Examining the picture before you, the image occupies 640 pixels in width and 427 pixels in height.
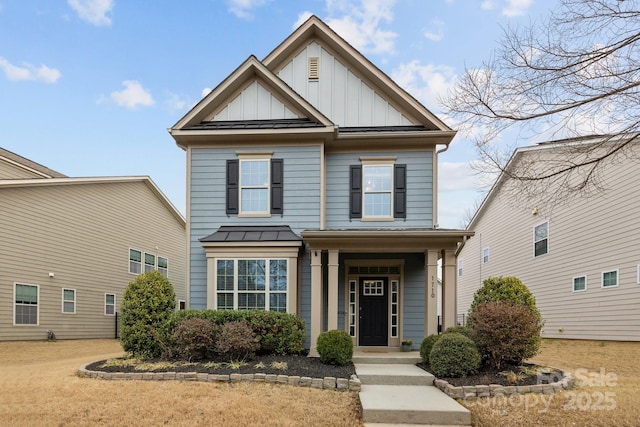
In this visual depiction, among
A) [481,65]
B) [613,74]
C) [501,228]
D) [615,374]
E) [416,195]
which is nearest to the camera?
[613,74]

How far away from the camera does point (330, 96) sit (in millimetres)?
12570

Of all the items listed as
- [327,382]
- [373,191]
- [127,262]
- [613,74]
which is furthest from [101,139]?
[613,74]

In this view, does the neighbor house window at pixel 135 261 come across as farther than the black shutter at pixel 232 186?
Yes

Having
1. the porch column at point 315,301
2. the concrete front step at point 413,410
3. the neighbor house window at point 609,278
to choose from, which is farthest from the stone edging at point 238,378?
the neighbor house window at point 609,278

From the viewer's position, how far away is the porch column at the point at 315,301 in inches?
407

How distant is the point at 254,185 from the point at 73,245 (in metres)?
9.63

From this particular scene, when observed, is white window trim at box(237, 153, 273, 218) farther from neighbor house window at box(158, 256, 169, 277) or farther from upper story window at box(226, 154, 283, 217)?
neighbor house window at box(158, 256, 169, 277)

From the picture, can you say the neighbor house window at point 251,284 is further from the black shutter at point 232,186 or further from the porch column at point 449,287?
the porch column at point 449,287

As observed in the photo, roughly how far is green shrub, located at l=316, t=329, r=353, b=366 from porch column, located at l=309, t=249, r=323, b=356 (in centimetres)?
103

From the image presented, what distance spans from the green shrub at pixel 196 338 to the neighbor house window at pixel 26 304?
871 centimetres

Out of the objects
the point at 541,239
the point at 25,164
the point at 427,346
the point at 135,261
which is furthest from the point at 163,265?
the point at 541,239

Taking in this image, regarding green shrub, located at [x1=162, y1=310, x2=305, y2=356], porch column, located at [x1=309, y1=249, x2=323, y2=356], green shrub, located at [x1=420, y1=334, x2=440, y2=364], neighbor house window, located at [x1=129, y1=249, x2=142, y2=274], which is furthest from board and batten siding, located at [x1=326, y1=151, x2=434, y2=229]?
neighbor house window, located at [x1=129, y1=249, x2=142, y2=274]

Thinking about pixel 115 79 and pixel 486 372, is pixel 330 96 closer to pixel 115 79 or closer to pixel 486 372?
pixel 486 372

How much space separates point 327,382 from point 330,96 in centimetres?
802
